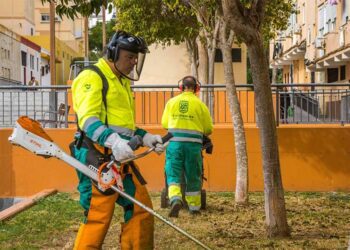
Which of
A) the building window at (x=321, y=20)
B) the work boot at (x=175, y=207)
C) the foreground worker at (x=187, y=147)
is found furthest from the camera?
the building window at (x=321, y=20)

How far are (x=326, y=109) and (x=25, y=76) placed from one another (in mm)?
37543

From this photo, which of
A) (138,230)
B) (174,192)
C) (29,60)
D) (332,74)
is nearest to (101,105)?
(138,230)

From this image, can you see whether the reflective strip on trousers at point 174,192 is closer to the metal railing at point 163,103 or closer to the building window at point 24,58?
the metal railing at point 163,103

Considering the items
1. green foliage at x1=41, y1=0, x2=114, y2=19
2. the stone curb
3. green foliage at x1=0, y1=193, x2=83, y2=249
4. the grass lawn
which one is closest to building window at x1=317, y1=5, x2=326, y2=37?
the grass lawn

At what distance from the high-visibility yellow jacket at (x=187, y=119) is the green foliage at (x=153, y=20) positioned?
40.1ft

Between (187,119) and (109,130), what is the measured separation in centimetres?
406

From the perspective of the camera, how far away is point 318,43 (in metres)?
30.9

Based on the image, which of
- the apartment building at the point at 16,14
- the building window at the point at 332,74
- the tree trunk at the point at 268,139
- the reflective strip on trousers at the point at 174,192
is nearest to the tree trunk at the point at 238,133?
the reflective strip on trousers at the point at 174,192

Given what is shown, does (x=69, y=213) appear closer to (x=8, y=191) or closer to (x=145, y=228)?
(x=8, y=191)

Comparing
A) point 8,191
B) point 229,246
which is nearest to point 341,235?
point 229,246

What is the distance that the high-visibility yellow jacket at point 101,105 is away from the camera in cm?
479

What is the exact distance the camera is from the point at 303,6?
3916cm

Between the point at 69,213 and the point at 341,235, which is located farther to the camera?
the point at 69,213

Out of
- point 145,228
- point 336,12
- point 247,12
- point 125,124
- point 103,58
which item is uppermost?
point 336,12
